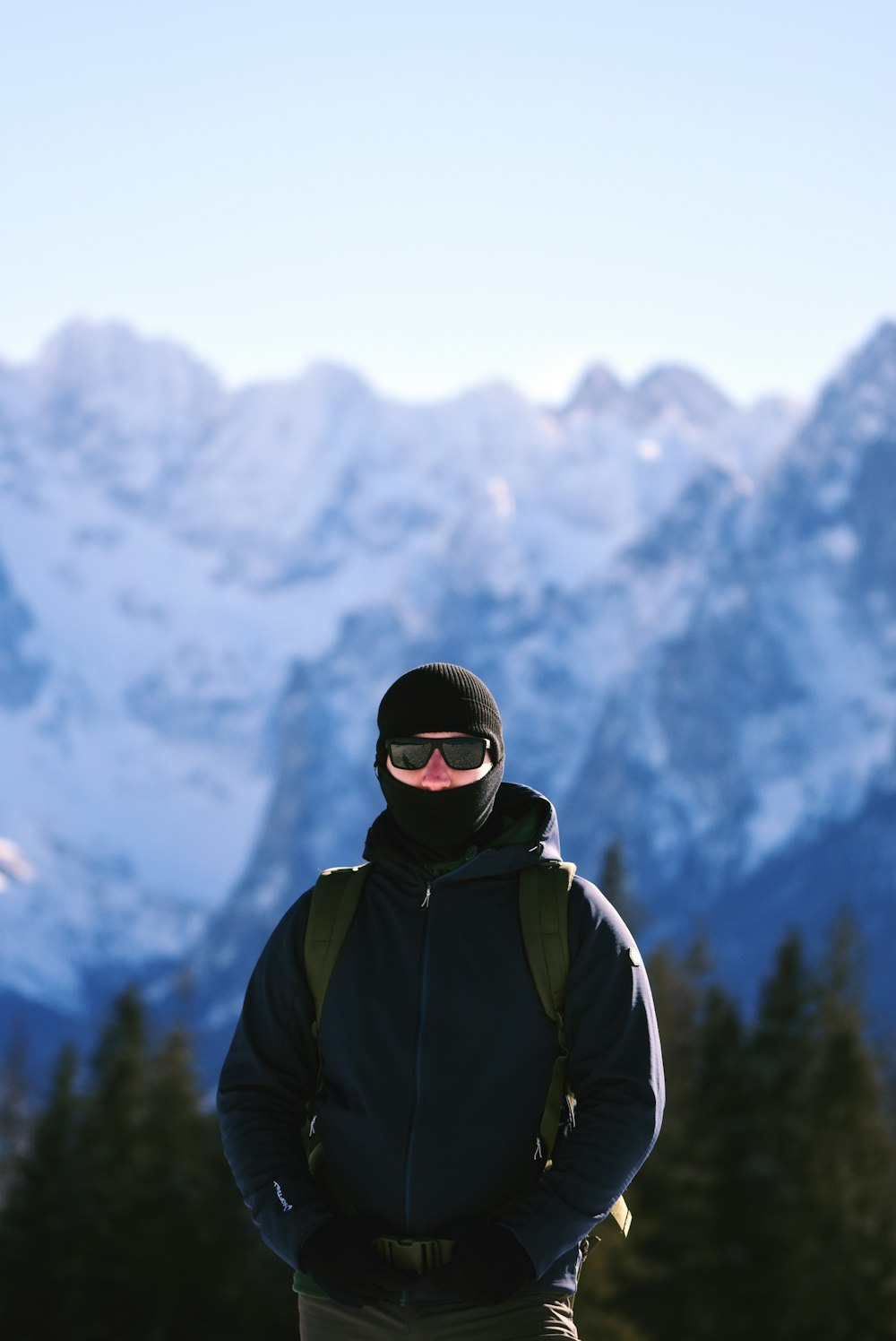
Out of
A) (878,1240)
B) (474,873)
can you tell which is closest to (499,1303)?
(474,873)

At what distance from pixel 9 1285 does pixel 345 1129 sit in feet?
117

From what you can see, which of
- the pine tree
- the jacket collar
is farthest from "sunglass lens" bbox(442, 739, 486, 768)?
the pine tree

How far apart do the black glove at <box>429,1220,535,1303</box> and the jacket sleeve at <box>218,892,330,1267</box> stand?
0.61 metres

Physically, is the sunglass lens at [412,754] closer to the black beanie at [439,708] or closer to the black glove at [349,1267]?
the black beanie at [439,708]

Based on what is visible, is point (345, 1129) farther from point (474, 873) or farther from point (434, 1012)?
point (474, 873)

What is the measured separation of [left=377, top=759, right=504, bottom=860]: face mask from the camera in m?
5.99

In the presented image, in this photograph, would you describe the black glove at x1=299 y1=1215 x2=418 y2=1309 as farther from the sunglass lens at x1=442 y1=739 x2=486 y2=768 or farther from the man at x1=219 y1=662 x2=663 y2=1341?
the sunglass lens at x1=442 y1=739 x2=486 y2=768

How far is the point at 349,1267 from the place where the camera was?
5.56 meters

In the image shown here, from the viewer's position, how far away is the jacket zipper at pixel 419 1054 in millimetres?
5727

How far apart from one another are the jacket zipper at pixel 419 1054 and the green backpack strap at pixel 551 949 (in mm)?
307

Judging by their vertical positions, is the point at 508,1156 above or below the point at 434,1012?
below

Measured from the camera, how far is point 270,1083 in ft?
19.9

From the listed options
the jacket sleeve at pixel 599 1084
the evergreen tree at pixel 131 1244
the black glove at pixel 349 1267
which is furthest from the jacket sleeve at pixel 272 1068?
the evergreen tree at pixel 131 1244

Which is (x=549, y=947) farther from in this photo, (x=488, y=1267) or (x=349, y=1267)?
(x=349, y=1267)
